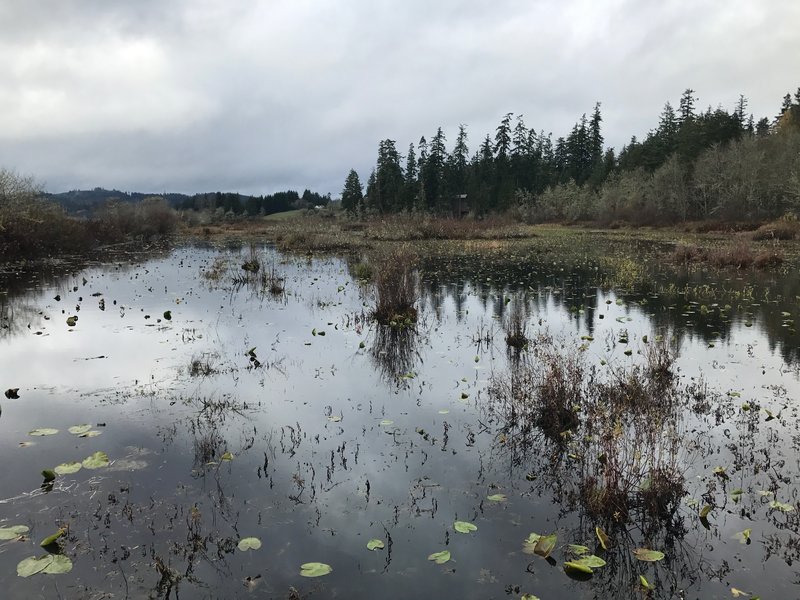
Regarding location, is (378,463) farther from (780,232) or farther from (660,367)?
(780,232)

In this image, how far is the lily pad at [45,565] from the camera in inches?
163

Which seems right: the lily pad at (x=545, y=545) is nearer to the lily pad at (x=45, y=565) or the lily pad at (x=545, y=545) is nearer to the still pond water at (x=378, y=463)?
the still pond water at (x=378, y=463)

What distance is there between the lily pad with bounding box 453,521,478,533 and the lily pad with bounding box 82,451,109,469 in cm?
413

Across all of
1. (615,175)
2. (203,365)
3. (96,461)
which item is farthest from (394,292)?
(615,175)

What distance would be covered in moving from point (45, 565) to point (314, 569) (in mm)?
2199

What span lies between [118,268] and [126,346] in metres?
16.4

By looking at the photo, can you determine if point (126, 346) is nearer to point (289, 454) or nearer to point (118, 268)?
point (289, 454)

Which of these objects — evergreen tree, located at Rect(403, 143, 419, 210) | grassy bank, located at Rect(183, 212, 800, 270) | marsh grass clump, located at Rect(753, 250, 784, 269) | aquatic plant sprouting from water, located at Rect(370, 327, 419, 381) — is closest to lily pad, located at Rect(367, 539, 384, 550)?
aquatic plant sprouting from water, located at Rect(370, 327, 419, 381)

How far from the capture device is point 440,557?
4449mm

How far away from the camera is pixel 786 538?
Result: 4746 millimetres

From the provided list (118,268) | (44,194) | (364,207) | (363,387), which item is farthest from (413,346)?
(364,207)

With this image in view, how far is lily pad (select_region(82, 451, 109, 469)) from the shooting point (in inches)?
234

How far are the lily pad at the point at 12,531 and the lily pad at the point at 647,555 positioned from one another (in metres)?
5.47

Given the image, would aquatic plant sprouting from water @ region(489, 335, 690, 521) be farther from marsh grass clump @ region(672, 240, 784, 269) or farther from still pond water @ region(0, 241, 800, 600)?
marsh grass clump @ region(672, 240, 784, 269)
